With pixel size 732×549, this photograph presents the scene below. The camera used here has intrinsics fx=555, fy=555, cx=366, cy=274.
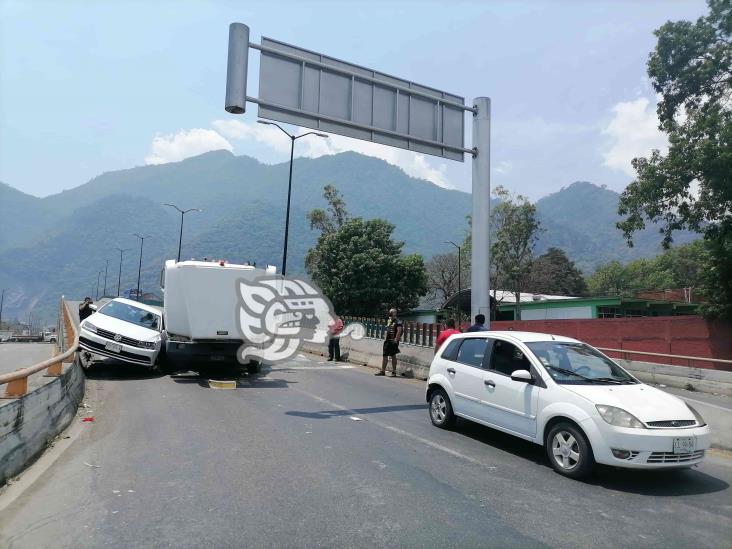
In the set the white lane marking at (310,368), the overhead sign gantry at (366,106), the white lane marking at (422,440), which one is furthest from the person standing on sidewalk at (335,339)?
the white lane marking at (422,440)

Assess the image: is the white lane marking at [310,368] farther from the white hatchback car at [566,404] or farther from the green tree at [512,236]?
the green tree at [512,236]

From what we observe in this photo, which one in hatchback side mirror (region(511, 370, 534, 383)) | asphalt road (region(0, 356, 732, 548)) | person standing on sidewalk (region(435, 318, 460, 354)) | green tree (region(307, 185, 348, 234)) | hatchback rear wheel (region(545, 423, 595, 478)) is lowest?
asphalt road (region(0, 356, 732, 548))

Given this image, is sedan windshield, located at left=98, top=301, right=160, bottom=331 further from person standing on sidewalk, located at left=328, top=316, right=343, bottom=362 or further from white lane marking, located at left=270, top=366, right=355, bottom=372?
person standing on sidewalk, located at left=328, top=316, right=343, bottom=362

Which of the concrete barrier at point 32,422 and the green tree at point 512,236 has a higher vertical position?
the green tree at point 512,236

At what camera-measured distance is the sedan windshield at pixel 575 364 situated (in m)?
6.72

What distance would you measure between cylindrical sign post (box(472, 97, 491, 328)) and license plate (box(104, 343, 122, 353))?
880cm

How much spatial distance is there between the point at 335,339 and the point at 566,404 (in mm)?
13810

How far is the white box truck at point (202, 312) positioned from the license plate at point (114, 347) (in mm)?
1086

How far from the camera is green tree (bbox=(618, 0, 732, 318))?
69.4 ft

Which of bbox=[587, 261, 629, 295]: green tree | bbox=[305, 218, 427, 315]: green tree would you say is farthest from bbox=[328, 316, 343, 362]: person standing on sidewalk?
bbox=[587, 261, 629, 295]: green tree

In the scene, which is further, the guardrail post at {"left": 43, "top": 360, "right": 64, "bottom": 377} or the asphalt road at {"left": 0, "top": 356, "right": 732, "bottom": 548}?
the guardrail post at {"left": 43, "top": 360, "right": 64, "bottom": 377}

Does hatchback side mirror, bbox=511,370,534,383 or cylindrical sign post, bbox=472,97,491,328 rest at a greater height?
cylindrical sign post, bbox=472,97,491,328

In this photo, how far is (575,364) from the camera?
7.00 meters

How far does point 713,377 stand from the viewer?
50.2 feet
